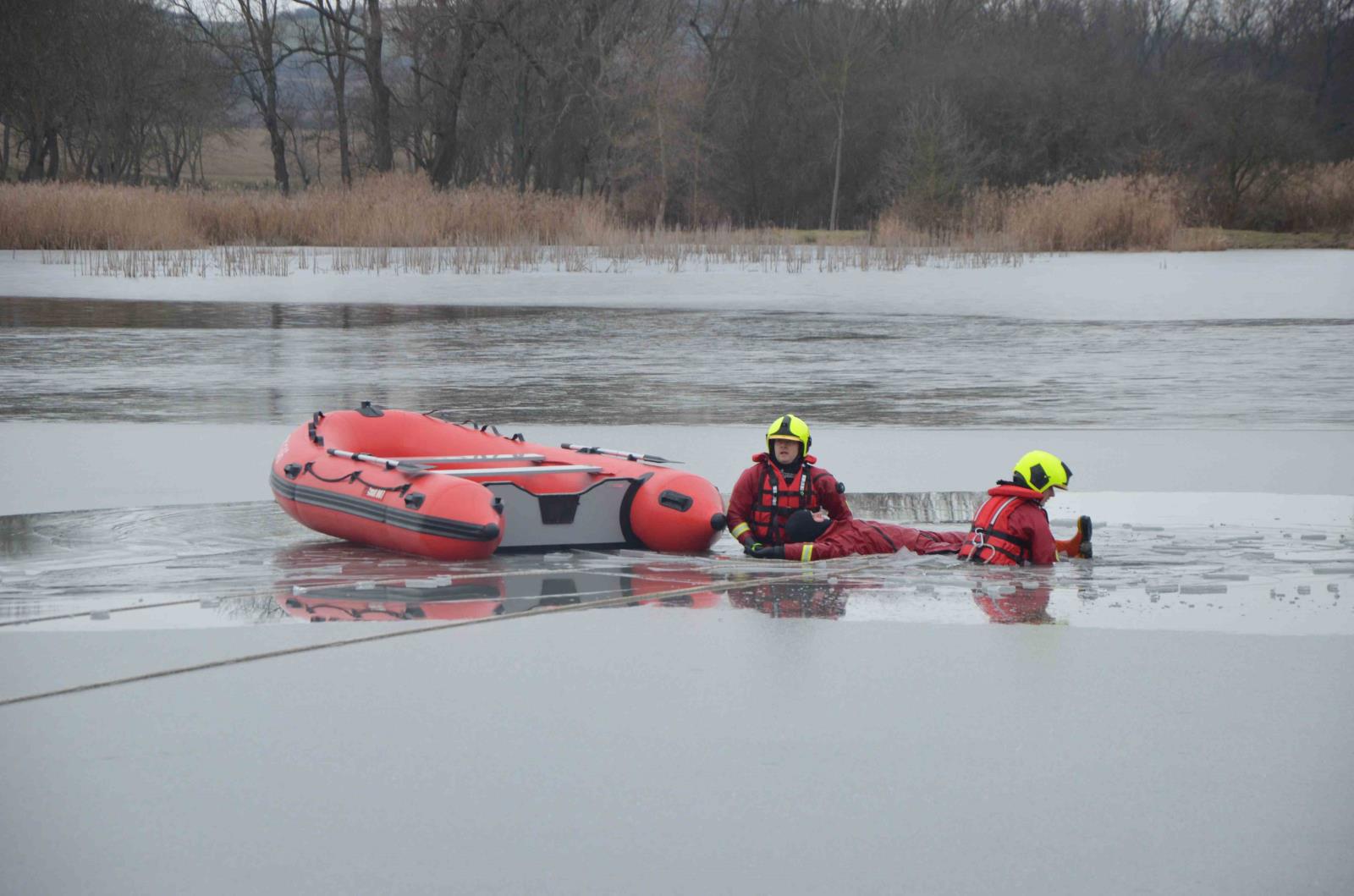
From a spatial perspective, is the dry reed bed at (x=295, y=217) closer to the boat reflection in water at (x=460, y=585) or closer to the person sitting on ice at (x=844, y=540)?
the boat reflection in water at (x=460, y=585)

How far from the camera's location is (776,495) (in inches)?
271

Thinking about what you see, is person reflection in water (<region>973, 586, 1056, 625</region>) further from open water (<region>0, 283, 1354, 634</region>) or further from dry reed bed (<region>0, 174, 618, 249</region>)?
dry reed bed (<region>0, 174, 618, 249</region>)

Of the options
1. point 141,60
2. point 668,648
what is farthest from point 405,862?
point 141,60

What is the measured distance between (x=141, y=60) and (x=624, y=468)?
4193 centimetres

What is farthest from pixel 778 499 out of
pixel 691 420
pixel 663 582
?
A: pixel 691 420

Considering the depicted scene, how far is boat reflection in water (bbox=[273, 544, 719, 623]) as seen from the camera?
592 cm

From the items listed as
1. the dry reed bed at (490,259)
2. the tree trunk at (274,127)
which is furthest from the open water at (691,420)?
the tree trunk at (274,127)

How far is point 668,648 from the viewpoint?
529 cm

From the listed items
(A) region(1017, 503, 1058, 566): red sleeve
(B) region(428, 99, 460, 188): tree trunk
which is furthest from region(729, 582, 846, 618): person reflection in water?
(B) region(428, 99, 460, 188): tree trunk

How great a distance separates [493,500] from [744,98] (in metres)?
40.6

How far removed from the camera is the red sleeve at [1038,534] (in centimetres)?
640

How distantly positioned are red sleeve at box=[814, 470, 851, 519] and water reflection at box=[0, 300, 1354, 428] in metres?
4.06

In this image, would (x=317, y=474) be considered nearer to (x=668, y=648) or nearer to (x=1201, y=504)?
(x=668, y=648)

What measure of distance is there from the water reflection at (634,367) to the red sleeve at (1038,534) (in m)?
4.41
